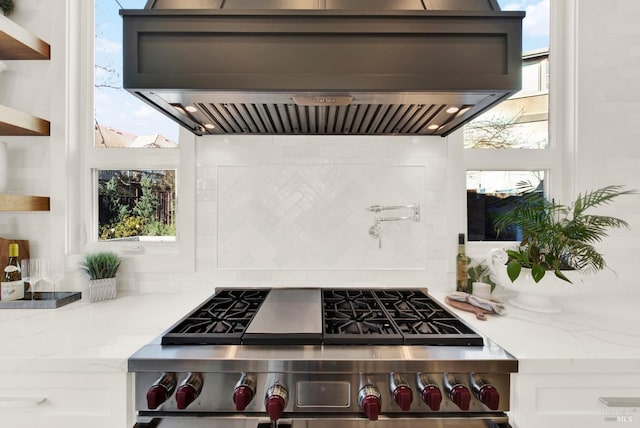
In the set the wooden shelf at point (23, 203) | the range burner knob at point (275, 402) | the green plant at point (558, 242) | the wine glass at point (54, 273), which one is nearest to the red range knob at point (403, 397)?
the range burner knob at point (275, 402)

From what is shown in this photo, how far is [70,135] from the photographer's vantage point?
1.58m

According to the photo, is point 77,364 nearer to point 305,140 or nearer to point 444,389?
point 444,389

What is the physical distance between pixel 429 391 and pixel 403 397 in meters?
0.08

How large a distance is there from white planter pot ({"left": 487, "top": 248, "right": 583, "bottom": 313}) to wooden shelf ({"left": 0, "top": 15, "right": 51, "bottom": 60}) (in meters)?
2.42

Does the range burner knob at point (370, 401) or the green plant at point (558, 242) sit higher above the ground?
the green plant at point (558, 242)

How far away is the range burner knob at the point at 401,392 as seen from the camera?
832 mm

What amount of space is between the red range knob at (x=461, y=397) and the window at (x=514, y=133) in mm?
1006

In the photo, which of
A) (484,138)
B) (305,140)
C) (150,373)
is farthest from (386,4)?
(150,373)

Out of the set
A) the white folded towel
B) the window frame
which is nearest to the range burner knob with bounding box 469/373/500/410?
the white folded towel

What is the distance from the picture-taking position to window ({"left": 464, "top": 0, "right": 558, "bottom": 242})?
5.56 feet

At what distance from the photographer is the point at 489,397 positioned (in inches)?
33.1

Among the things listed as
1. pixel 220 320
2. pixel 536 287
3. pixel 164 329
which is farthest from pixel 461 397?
pixel 164 329

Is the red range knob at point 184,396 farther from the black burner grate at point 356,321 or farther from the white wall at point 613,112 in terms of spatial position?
the white wall at point 613,112

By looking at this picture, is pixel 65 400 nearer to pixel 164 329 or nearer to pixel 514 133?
pixel 164 329
